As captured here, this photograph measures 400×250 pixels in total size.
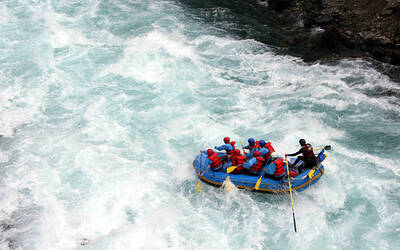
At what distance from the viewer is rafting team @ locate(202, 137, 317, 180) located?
967 cm

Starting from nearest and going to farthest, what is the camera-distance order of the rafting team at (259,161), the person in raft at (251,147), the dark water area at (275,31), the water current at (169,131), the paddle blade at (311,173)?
the water current at (169,131)
the rafting team at (259,161)
the paddle blade at (311,173)
the person in raft at (251,147)
the dark water area at (275,31)

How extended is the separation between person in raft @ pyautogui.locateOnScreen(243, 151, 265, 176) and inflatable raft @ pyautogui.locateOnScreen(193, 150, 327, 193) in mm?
189

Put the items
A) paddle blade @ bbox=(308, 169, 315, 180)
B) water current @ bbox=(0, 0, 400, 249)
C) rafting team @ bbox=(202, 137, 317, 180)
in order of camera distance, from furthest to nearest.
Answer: paddle blade @ bbox=(308, 169, 315, 180) → rafting team @ bbox=(202, 137, 317, 180) → water current @ bbox=(0, 0, 400, 249)

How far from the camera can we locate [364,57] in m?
14.6

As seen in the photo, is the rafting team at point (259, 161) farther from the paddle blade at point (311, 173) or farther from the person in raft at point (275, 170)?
the paddle blade at point (311, 173)

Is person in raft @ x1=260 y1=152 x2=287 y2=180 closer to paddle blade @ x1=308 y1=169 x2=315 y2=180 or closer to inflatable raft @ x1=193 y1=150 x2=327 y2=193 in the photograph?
inflatable raft @ x1=193 y1=150 x2=327 y2=193

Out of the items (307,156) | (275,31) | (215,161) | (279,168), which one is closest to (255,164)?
(279,168)

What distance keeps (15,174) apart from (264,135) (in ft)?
24.7

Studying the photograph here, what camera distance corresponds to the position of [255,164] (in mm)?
9742

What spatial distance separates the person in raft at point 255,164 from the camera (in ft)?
31.9

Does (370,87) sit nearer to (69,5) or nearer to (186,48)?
(186,48)

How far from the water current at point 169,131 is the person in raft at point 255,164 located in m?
0.70

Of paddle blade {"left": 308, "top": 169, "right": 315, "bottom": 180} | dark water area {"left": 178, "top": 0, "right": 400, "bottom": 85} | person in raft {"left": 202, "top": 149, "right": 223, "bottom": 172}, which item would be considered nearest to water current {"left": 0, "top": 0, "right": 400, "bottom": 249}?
dark water area {"left": 178, "top": 0, "right": 400, "bottom": 85}

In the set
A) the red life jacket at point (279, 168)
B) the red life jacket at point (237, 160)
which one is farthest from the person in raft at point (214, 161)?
the red life jacket at point (279, 168)
